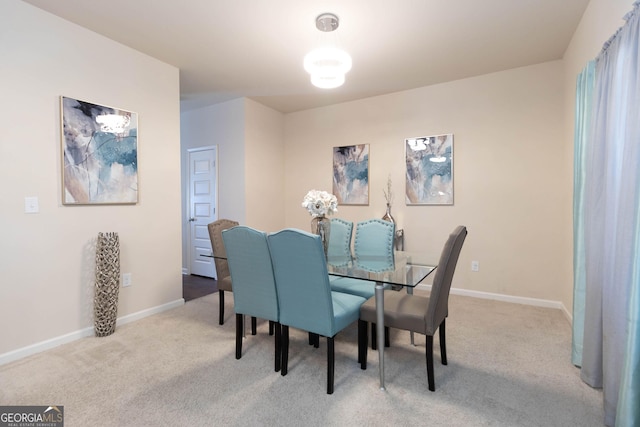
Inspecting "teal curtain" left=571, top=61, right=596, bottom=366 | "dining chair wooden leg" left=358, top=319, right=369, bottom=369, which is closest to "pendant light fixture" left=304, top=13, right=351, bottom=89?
"teal curtain" left=571, top=61, right=596, bottom=366

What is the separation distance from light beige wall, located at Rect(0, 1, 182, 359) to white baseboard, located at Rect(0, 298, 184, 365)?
0.08 feet

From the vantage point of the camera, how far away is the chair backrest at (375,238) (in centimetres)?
281

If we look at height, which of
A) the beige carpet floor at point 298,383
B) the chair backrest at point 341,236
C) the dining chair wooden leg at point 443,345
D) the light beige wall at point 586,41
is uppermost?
the light beige wall at point 586,41

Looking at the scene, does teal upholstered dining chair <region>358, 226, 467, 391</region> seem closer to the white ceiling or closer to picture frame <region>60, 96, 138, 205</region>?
the white ceiling

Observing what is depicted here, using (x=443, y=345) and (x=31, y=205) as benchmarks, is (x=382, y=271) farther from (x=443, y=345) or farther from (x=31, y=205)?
(x=31, y=205)

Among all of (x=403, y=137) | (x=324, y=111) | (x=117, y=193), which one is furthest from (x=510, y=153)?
(x=117, y=193)

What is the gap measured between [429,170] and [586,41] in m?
1.84

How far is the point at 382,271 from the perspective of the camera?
2.12 metres

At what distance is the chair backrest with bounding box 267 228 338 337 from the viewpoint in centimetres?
177

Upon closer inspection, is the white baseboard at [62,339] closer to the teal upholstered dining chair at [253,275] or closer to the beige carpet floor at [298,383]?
the beige carpet floor at [298,383]

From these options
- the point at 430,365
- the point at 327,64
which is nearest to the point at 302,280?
the point at 430,365

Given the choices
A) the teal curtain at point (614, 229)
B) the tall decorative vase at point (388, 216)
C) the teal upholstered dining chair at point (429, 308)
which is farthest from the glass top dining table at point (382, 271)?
the tall decorative vase at point (388, 216)

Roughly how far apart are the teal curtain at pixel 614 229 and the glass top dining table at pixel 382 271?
922 millimetres

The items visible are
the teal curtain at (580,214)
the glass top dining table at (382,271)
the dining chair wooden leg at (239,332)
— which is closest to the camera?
the glass top dining table at (382,271)
